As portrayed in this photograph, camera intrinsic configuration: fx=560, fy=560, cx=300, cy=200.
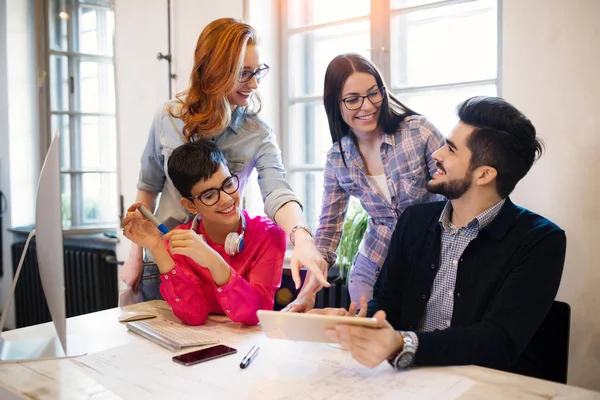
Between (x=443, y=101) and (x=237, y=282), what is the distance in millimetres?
1538

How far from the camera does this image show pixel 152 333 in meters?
1.44

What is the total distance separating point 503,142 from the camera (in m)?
1.50

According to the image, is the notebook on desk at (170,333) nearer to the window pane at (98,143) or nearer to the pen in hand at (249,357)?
the pen in hand at (249,357)

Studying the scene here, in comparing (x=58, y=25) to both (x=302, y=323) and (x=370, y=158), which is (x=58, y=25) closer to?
(x=370, y=158)

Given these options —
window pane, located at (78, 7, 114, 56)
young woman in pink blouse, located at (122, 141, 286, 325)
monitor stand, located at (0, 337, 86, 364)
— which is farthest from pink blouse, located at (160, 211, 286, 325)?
window pane, located at (78, 7, 114, 56)

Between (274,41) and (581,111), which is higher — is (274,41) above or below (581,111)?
above

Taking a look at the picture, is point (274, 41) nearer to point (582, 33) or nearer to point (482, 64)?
point (482, 64)

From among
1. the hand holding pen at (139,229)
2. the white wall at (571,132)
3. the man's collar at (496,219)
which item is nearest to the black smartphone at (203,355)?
the hand holding pen at (139,229)

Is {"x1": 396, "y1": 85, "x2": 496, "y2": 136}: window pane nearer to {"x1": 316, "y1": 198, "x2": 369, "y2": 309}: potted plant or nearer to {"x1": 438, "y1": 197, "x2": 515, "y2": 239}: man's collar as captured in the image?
{"x1": 316, "y1": 198, "x2": 369, "y2": 309}: potted plant

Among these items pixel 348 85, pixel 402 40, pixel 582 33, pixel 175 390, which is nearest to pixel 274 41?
pixel 402 40

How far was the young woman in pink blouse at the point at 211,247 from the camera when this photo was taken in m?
1.52

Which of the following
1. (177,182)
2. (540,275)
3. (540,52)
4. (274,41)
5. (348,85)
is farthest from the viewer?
(274,41)

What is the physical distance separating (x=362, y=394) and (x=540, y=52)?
1529mm

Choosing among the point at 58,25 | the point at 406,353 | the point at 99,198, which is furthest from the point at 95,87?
the point at 406,353
